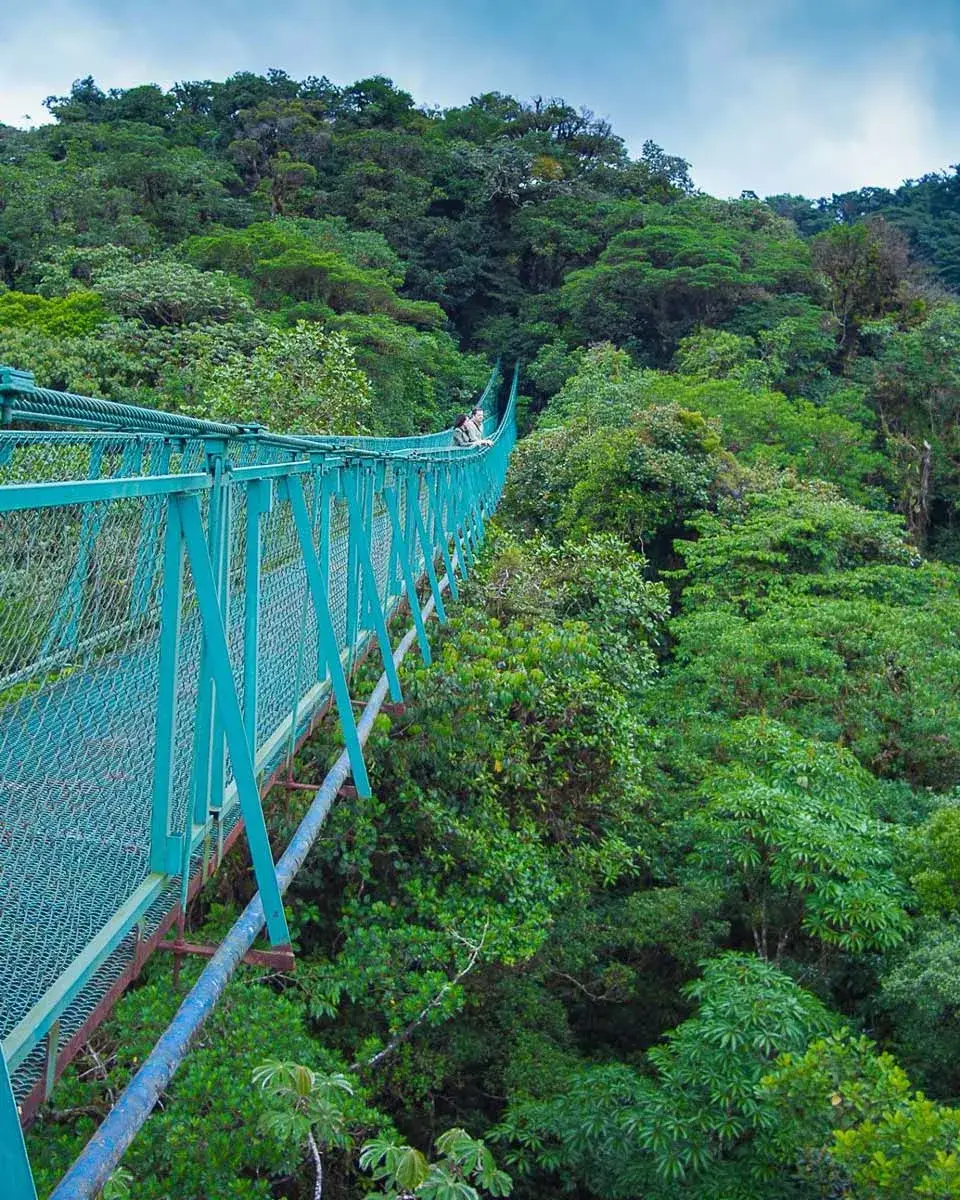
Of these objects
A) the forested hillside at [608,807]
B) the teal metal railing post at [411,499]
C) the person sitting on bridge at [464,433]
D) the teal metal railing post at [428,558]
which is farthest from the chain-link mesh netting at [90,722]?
the person sitting on bridge at [464,433]

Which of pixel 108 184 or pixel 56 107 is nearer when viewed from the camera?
pixel 108 184

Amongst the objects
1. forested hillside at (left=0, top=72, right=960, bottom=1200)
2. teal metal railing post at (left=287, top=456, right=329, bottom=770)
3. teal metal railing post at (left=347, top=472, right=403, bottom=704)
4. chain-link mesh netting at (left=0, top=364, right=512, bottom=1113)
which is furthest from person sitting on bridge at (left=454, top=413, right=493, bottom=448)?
chain-link mesh netting at (left=0, top=364, right=512, bottom=1113)

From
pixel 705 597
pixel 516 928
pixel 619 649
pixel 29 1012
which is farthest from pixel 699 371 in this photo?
pixel 29 1012

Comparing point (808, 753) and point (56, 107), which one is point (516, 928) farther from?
point (56, 107)

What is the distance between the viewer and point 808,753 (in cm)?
581

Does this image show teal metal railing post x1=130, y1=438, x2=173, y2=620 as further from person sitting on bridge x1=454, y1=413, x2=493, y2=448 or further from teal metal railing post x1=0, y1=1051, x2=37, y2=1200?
person sitting on bridge x1=454, y1=413, x2=493, y2=448

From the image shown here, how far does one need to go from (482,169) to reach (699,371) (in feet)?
48.2

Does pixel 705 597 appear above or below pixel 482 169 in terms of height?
below

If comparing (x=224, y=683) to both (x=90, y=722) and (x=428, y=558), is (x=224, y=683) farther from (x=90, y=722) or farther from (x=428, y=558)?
(x=428, y=558)

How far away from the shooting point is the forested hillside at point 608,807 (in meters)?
3.06

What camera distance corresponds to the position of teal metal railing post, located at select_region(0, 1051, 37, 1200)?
96 cm

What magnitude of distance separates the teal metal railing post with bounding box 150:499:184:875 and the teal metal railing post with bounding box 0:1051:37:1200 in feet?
2.25

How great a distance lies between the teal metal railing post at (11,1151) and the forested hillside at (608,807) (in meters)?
1.27

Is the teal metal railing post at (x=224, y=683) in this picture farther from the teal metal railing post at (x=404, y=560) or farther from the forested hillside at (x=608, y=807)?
the teal metal railing post at (x=404, y=560)
